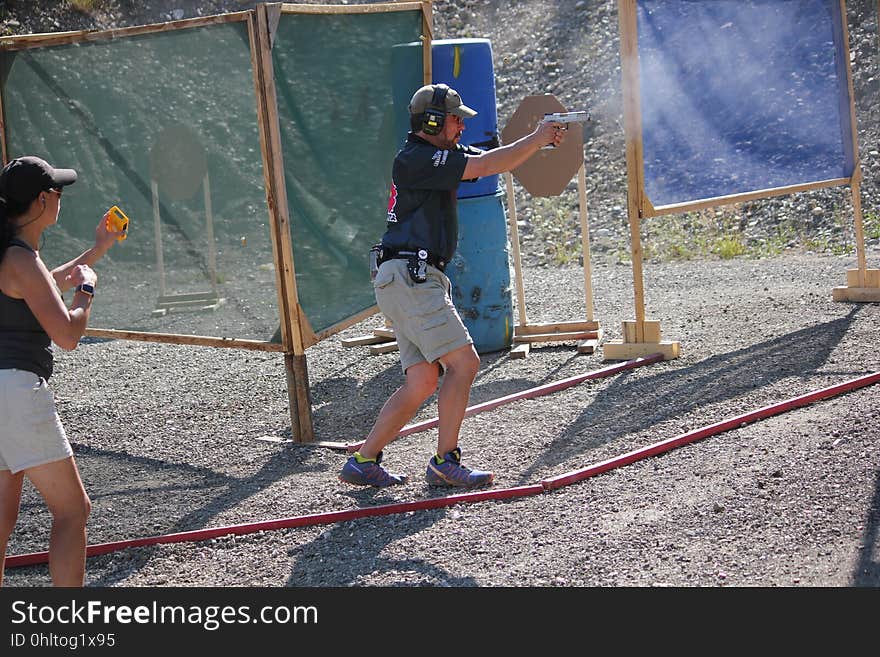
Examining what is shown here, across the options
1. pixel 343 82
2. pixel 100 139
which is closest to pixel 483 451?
pixel 343 82

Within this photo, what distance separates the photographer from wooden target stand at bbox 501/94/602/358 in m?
8.06

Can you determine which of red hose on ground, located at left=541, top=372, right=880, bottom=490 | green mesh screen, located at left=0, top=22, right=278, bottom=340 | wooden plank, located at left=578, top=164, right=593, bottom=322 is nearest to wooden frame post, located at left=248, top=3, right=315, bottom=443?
green mesh screen, located at left=0, top=22, right=278, bottom=340

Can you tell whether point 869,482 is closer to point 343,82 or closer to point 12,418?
point 12,418

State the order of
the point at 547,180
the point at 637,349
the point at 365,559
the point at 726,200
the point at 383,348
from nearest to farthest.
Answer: the point at 365,559, the point at 637,349, the point at 726,200, the point at 547,180, the point at 383,348

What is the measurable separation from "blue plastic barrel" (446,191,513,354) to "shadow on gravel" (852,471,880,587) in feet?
12.9

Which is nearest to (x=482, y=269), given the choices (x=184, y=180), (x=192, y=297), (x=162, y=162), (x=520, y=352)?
(x=520, y=352)

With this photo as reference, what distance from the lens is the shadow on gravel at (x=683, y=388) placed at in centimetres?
586

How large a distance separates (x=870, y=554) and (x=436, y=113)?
2586 millimetres

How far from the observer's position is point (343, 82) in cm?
696

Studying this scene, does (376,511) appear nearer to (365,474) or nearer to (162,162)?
(365,474)

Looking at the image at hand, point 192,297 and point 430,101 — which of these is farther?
point 192,297

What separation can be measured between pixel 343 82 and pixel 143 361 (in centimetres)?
338

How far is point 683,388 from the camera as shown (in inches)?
264

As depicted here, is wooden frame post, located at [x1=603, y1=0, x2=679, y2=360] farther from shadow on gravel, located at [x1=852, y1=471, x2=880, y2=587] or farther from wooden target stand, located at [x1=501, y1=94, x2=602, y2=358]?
shadow on gravel, located at [x1=852, y1=471, x2=880, y2=587]
